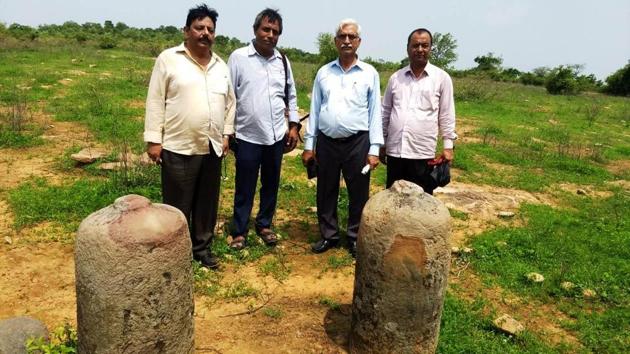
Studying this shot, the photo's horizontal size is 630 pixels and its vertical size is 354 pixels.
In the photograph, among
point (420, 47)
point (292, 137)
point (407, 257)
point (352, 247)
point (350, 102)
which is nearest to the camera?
point (407, 257)

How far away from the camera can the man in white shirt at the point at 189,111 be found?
3.68 metres

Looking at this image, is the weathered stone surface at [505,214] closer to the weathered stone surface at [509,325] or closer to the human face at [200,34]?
the weathered stone surface at [509,325]

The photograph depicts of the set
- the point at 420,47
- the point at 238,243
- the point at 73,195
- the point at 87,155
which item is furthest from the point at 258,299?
the point at 87,155

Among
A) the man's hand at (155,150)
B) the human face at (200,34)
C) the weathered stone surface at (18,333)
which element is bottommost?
the weathered stone surface at (18,333)

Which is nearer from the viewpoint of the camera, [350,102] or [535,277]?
[350,102]

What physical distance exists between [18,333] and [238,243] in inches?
83.5

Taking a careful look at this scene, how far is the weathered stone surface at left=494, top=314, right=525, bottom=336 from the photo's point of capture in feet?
12.0

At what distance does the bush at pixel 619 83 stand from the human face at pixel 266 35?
2971 cm

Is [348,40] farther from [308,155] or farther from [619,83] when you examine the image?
[619,83]

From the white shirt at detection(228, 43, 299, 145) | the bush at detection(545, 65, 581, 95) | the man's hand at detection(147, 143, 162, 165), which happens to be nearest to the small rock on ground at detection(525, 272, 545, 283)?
the white shirt at detection(228, 43, 299, 145)

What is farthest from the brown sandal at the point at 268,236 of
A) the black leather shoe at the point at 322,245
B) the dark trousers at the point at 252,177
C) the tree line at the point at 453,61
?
the tree line at the point at 453,61

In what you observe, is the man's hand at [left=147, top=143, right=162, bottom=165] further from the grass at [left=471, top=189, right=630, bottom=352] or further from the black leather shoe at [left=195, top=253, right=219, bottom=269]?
the grass at [left=471, top=189, right=630, bottom=352]

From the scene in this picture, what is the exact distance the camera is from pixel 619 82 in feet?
91.5

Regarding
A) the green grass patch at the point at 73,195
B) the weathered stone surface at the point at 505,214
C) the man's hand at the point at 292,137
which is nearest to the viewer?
the man's hand at the point at 292,137
